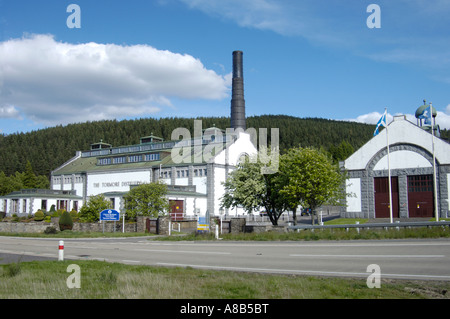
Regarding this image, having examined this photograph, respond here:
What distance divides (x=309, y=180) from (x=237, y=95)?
40.9 meters

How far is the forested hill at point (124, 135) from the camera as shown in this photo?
13650cm

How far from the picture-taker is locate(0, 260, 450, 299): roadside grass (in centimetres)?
822

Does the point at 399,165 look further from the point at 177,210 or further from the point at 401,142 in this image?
the point at 177,210

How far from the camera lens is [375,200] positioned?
46.8m

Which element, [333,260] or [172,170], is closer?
[333,260]

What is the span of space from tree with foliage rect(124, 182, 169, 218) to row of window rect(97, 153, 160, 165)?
2598 centimetres

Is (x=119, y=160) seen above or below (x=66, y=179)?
above

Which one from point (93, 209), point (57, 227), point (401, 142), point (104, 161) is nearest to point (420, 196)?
point (401, 142)

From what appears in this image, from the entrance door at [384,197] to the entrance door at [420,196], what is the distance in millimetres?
1489

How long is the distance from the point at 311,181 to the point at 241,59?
44725 mm

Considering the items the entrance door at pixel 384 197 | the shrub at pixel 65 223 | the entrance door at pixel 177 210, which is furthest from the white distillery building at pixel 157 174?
the entrance door at pixel 384 197

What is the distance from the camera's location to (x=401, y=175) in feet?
150

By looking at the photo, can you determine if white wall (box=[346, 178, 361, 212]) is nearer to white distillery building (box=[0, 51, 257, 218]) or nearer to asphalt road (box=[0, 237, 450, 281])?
white distillery building (box=[0, 51, 257, 218])

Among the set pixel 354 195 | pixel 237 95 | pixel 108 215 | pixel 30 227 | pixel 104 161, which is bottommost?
pixel 30 227
